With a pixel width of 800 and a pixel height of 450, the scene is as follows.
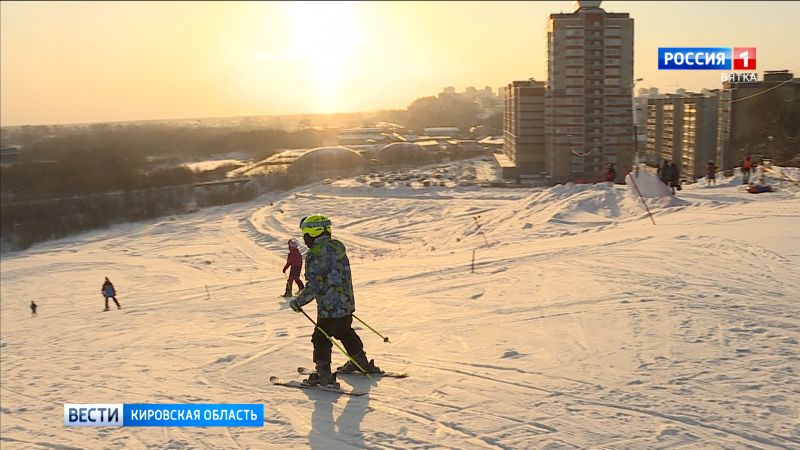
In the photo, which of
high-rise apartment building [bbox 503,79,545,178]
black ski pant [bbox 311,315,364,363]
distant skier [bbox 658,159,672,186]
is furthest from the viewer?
high-rise apartment building [bbox 503,79,545,178]

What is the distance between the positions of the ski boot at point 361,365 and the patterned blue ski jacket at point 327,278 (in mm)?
621

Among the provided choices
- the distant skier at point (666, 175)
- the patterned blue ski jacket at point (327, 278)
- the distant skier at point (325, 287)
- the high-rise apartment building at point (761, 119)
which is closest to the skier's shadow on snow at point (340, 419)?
the distant skier at point (325, 287)

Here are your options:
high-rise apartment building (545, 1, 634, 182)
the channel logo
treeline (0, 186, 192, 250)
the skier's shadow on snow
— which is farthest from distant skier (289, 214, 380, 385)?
high-rise apartment building (545, 1, 634, 182)

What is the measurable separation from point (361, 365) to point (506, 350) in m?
1.69

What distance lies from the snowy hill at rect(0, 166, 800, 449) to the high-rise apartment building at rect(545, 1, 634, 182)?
107ft

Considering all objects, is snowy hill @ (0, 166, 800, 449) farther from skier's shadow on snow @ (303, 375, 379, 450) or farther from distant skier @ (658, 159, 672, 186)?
distant skier @ (658, 159, 672, 186)

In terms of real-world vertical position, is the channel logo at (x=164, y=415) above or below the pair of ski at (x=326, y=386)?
below

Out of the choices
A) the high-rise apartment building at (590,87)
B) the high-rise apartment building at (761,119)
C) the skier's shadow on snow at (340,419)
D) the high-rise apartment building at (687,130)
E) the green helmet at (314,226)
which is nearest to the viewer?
the skier's shadow on snow at (340,419)

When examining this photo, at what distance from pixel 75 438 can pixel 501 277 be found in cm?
709

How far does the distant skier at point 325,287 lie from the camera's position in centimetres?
523

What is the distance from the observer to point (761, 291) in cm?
760

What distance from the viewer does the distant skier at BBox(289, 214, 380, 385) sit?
17.2 feet

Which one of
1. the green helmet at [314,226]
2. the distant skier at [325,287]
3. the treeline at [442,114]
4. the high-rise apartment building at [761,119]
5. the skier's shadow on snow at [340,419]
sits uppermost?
the treeline at [442,114]

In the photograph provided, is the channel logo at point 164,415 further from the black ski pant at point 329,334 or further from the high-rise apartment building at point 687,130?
the high-rise apartment building at point 687,130
